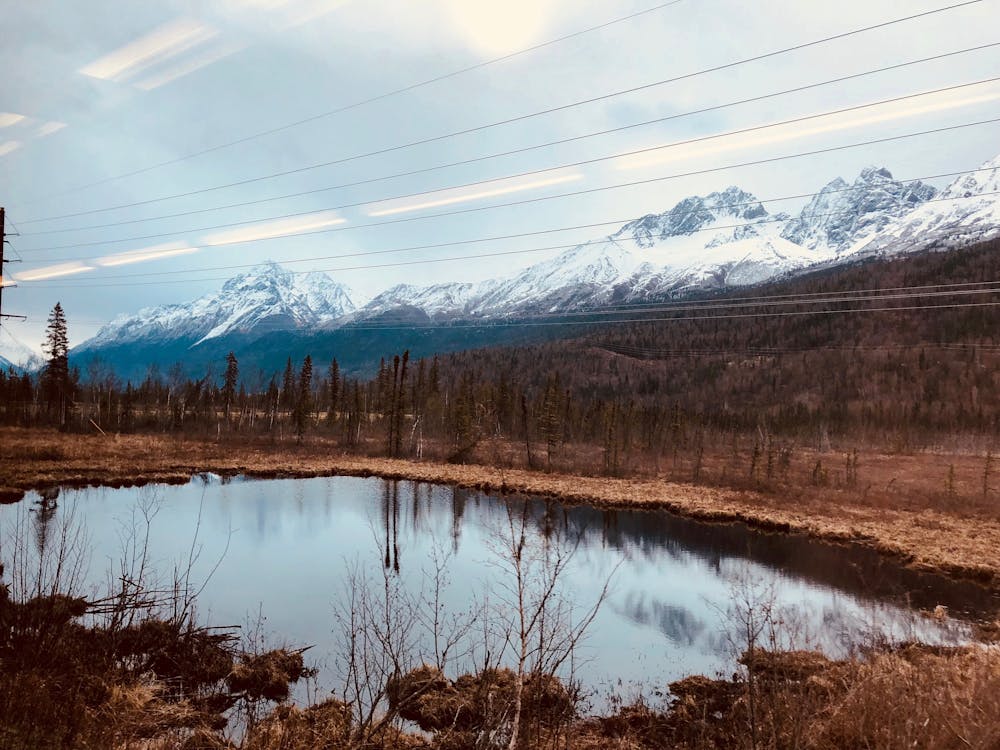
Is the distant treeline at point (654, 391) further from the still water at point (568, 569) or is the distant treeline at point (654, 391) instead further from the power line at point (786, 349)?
the still water at point (568, 569)

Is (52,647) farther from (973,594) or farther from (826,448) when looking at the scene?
(826,448)

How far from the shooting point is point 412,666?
449 inches

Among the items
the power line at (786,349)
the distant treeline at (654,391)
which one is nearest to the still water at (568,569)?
the distant treeline at (654,391)

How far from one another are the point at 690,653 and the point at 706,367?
165 metres

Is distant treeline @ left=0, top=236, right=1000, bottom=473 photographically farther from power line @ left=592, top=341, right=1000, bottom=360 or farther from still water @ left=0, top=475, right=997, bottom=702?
still water @ left=0, top=475, right=997, bottom=702

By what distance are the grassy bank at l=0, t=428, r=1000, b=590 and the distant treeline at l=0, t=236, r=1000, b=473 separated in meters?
4.87

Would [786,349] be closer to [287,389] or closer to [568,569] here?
[287,389]

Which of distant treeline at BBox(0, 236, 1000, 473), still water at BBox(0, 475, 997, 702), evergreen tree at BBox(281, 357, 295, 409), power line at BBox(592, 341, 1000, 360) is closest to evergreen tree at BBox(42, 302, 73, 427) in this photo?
distant treeline at BBox(0, 236, 1000, 473)

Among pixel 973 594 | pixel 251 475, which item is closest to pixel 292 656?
pixel 973 594

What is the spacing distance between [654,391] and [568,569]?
147613 mm

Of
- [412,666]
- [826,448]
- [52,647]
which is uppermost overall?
[52,647]

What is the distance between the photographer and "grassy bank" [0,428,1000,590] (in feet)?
88.3

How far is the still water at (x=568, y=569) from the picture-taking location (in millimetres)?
13695

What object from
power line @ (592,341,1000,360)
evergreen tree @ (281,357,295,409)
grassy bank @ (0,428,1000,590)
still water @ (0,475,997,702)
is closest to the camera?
still water @ (0,475,997,702)
